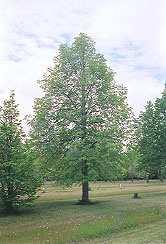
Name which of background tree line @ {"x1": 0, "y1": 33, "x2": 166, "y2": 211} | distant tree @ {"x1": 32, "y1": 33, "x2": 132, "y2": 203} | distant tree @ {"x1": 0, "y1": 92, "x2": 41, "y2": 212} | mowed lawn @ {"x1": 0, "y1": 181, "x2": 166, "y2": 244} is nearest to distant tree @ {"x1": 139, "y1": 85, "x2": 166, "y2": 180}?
background tree line @ {"x1": 0, "y1": 33, "x2": 166, "y2": 211}

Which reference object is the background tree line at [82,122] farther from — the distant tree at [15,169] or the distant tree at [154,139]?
→ the distant tree at [154,139]

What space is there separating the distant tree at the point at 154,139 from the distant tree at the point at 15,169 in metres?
29.3

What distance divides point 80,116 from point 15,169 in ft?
35.1

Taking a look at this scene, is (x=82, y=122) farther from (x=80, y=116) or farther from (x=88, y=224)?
(x=88, y=224)

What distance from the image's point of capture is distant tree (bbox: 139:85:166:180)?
221ft

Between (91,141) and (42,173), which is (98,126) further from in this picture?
(42,173)

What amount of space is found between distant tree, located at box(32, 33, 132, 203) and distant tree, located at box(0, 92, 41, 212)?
635 centimetres

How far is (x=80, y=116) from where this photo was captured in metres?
47.6

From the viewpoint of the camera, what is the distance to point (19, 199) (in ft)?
134

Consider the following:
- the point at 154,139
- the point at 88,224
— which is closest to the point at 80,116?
the point at 88,224

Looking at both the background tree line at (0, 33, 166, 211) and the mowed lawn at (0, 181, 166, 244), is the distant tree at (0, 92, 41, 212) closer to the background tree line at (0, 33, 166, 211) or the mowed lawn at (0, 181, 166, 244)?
the mowed lawn at (0, 181, 166, 244)

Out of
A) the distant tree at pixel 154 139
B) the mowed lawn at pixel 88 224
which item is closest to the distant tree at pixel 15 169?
the mowed lawn at pixel 88 224

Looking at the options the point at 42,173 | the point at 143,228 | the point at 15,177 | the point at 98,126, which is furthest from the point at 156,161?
the point at 143,228

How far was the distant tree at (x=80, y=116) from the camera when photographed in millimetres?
46375
